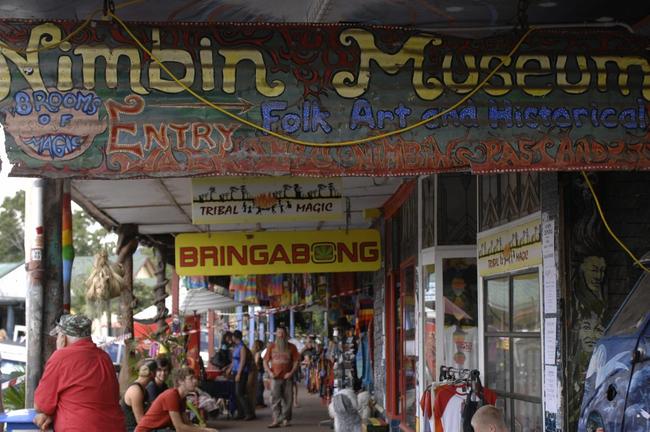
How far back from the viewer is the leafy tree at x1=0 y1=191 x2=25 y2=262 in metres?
78.4

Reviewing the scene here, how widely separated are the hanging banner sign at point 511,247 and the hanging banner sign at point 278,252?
4756mm

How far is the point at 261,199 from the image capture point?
12.6m

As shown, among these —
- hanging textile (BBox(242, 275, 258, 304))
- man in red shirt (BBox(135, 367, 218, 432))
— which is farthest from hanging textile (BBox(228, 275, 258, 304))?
man in red shirt (BBox(135, 367, 218, 432))

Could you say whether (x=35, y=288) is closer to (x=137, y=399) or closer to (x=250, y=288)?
(x=137, y=399)

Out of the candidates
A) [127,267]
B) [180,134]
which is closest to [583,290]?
[180,134]

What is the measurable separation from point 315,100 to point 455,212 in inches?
219

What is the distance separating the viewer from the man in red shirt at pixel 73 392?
780 centimetres

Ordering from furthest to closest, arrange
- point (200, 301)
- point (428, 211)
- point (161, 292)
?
point (200, 301), point (161, 292), point (428, 211)

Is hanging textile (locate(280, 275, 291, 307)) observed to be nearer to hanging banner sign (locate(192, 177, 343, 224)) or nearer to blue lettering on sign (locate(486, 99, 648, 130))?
hanging banner sign (locate(192, 177, 343, 224))

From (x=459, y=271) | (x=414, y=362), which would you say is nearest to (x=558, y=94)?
(x=459, y=271)

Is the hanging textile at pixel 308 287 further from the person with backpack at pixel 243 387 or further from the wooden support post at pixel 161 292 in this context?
the person with backpack at pixel 243 387

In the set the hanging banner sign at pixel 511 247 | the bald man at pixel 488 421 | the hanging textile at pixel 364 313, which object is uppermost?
the hanging banner sign at pixel 511 247

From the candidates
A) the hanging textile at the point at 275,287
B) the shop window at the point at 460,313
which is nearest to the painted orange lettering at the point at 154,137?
the shop window at the point at 460,313

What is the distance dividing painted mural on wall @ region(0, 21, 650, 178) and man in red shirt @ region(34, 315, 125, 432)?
1.41m
